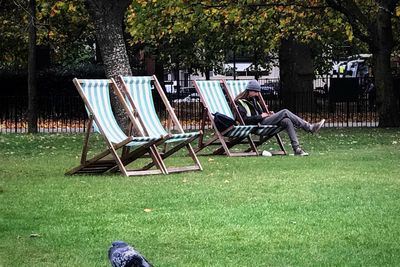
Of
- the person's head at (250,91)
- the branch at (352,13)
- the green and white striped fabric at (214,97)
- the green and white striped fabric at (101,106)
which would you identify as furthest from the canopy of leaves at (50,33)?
the green and white striped fabric at (101,106)

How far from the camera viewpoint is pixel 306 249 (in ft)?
18.9

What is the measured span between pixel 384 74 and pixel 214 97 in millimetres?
9718

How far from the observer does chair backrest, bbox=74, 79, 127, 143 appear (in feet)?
35.7

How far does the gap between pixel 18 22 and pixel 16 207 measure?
79.6ft

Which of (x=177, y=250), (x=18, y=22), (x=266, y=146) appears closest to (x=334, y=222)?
(x=177, y=250)

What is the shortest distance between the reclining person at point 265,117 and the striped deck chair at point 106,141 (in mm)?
3314

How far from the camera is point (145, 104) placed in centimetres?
1199

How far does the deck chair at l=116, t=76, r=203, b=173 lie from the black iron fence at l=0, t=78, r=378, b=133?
12814mm

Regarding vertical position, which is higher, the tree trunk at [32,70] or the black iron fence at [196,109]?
the tree trunk at [32,70]

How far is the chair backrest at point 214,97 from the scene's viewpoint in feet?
46.3

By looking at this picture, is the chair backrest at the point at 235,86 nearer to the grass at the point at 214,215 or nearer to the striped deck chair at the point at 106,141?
the grass at the point at 214,215

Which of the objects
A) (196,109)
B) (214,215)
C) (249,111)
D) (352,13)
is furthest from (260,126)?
(196,109)

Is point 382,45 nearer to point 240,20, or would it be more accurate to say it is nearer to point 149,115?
point 240,20

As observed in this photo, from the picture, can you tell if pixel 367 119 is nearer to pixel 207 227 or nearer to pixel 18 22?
pixel 18 22
